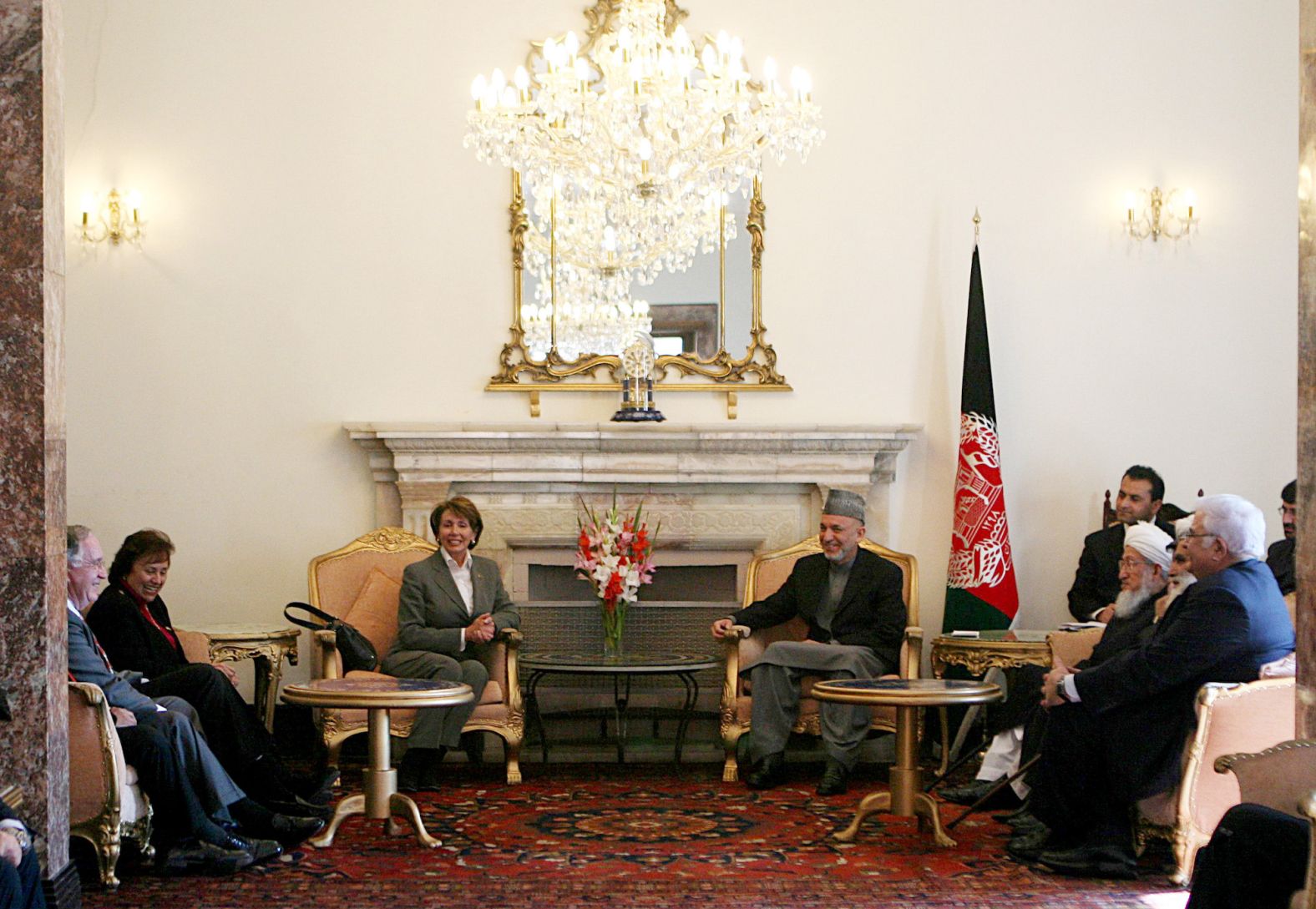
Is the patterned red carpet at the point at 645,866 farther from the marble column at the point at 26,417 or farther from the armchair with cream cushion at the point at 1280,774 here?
the armchair with cream cushion at the point at 1280,774

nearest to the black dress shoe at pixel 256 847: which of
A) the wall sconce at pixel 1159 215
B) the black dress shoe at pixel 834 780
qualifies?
the black dress shoe at pixel 834 780

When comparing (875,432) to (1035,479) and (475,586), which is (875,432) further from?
(475,586)

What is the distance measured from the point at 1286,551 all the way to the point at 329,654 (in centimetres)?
405

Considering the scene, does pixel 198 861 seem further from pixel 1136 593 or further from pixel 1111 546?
pixel 1111 546

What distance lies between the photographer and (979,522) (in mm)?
7031

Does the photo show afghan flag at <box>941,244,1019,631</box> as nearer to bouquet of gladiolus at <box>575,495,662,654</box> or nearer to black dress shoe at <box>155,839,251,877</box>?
bouquet of gladiolus at <box>575,495,662,654</box>

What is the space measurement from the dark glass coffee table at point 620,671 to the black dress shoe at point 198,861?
6.40 ft

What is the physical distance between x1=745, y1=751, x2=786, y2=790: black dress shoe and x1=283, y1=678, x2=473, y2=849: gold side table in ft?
5.17

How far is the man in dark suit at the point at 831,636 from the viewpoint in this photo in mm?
6277

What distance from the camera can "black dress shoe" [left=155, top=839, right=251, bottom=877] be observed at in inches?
186

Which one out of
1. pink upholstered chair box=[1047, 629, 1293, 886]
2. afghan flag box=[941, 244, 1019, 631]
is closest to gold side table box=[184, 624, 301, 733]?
afghan flag box=[941, 244, 1019, 631]

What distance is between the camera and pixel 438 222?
7324 mm

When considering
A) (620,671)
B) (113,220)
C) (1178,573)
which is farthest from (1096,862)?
(113,220)

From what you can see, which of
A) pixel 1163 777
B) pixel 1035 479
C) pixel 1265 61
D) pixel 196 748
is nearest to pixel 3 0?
pixel 196 748
